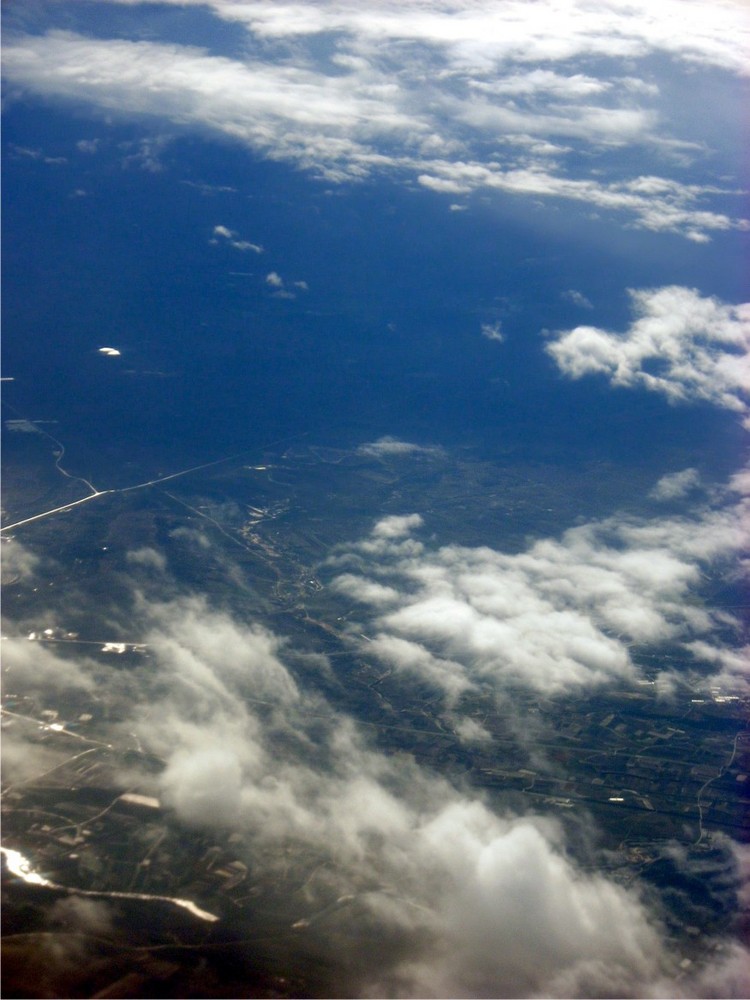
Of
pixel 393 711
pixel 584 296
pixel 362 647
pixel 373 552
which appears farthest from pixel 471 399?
pixel 393 711

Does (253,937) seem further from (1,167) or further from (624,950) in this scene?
(1,167)

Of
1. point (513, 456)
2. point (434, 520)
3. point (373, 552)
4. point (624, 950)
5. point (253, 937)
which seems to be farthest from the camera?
point (513, 456)

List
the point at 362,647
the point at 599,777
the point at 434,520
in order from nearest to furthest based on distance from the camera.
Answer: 1. the point at 599,777
2. the point at 362,647
3. the point at 434,520

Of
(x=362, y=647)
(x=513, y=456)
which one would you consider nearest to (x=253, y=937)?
(x=362, y=647)

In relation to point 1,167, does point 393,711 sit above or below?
below

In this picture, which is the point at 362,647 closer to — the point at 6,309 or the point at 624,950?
the point at 624,950

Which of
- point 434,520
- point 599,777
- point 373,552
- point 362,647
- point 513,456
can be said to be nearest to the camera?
point 599,777

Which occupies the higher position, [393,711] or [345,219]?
[345,219]

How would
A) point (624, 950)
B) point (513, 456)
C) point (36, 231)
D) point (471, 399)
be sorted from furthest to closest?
point (36, 231), point (471, 399), point (513, 456), point (624, 950)

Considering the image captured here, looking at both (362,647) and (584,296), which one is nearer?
A: (362,647)
